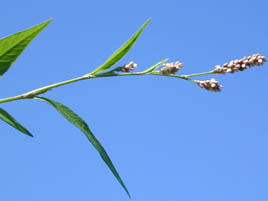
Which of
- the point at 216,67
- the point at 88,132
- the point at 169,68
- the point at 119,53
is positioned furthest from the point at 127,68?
the point at 216,67

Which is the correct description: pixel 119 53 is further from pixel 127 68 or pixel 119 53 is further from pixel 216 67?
pixel 216 67

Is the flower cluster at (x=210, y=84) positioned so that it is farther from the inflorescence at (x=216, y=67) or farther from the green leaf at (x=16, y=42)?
the green leaf at (x=16, y=42)

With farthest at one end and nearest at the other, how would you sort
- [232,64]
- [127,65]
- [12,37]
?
[232,64] → [127,65] → [12,37]

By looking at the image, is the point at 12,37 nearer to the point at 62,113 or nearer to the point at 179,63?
the point at 62,113

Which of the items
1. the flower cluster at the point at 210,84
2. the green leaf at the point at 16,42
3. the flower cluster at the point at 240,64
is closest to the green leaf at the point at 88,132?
the green leaf at the point at 16,42

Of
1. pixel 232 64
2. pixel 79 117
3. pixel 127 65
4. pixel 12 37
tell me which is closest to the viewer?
pixel 12 37

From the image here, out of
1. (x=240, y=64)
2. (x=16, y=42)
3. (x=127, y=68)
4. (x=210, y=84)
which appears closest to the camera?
(x=16, y=42)

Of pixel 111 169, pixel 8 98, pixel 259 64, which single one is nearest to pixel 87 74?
pixel 8 98
